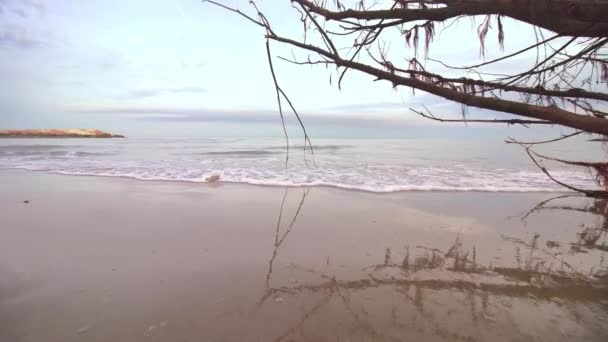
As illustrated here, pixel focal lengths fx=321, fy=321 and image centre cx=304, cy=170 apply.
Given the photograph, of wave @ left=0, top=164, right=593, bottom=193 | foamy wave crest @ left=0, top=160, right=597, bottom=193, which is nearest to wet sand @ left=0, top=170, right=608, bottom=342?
wave @ left=0, top=164, right=593, bottom=193

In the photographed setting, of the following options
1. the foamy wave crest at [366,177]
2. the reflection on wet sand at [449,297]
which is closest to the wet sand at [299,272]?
the reflection on wet sand at [449,297]

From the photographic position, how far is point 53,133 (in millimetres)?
40781

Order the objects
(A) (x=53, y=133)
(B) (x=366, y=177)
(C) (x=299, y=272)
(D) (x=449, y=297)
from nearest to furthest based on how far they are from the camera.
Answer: (D) (x=449, y=297)
(C) (x=299, y=272)
(B) (x=366, y=177)
(A) (x=53, y=133)

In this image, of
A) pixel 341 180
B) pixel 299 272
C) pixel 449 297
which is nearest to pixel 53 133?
pixel 341 180

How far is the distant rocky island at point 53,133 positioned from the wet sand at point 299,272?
141 ft

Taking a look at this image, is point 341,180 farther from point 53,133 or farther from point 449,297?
point 53,133

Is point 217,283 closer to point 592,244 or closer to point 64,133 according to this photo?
point 592,244

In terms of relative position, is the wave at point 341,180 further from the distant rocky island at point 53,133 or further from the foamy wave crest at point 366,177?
the distant rocky island at point 53,133

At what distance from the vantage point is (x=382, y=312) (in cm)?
227

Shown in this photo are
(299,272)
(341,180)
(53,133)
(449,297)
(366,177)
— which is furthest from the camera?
(53,133)

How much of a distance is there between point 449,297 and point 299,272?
4.07 feet

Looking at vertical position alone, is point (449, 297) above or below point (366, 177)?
below

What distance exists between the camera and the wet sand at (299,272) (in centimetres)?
211

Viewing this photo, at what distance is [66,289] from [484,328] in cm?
310
